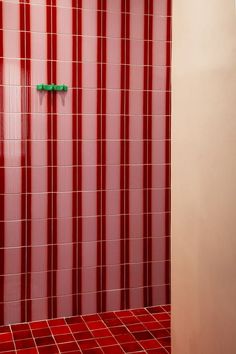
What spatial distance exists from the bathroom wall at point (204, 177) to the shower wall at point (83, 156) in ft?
3.98

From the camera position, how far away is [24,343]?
273cm

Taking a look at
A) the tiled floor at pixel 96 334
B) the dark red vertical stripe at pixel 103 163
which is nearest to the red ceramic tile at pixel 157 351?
the tiled floor at pixel 96 334

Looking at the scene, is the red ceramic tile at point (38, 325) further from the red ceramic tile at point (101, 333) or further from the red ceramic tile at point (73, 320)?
the red ceramic tile at point (101, 333)

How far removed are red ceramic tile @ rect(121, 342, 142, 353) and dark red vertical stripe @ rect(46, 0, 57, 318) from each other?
620 mm

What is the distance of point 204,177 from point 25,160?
1612mm

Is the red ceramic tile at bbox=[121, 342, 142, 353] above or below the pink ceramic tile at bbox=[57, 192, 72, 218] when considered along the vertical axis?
below

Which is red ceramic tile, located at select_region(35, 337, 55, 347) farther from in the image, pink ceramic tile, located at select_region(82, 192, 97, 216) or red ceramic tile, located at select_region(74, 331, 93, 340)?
pink ceramic tile, located at select_region(82, 192, 97, 216)

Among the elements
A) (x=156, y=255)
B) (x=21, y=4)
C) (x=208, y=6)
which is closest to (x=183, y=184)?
(x=208, y=6)

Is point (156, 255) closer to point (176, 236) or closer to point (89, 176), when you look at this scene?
point (89, 176)

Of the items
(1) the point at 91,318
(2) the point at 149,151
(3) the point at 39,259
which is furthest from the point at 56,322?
(2) the point at 149,151

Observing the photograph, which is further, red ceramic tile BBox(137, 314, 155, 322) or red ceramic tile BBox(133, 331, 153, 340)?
red ceramic tile BBox(137, 314, 155, 322)

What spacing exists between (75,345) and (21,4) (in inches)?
84.8

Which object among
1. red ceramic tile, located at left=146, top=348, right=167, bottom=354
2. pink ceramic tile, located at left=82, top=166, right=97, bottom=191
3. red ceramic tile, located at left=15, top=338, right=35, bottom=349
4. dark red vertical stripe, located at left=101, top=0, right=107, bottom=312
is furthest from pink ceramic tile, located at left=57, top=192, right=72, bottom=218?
red ceramic tile, located at left=146, top=348, right=167, bottom=354

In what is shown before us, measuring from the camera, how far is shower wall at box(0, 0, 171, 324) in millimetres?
2924
